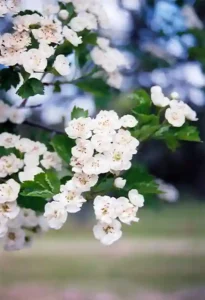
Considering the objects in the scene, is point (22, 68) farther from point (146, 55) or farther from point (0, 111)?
point (146, 55)

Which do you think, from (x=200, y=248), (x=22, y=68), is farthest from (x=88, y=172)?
(x=200, y=248)

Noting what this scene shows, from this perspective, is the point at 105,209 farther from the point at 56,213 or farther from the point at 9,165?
the point at 9,165

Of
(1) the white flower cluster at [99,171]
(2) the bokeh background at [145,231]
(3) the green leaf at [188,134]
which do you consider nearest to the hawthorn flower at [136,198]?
(1) the white flower cluster at [99,171]

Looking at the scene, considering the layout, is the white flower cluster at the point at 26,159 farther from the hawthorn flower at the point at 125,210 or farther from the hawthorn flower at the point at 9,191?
the hawthorn flower at the point at 125,210

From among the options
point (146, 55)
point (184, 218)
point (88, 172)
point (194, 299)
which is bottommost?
point (194, 299)

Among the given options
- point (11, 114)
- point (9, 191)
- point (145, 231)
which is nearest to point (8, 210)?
point (9, 191)

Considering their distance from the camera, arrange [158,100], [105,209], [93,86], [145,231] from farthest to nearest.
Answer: [145,231]
[93,86]
[158,100]
[105,209]

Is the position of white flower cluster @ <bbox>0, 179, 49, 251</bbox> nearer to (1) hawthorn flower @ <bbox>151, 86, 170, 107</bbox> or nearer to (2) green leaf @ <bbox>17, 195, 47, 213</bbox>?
(2) green leaf @ <bbox>17, 195, 47, 213</bbox>
